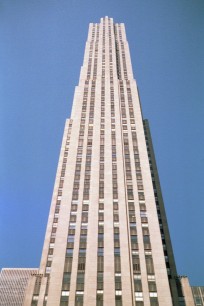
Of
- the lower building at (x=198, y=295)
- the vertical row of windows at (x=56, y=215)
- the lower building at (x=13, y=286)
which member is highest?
the lower building at (x=13, y=286)

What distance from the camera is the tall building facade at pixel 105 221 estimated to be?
43438mm

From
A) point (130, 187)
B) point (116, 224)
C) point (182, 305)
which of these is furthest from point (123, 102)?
point (182, 305)

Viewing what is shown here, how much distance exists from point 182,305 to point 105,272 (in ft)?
43.5

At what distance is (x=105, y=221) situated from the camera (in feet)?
173

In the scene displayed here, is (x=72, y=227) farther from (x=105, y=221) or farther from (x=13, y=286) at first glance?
(x=13, y=286)

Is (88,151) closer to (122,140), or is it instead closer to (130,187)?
(122,140)

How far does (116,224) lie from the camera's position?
2069 inches

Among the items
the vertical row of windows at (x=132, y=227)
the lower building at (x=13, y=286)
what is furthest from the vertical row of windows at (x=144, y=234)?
the lower building at (x=13, y=286)

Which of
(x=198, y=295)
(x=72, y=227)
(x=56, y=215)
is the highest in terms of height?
(x=56, y=215)

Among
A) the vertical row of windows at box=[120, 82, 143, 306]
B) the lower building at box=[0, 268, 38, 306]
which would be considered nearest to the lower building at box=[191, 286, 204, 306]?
the vertical row of windows at box=[120, 82, 143, 306]

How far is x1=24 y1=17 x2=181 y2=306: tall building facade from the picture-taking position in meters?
43.4

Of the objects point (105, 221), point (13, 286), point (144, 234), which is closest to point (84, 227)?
point (105, 221)

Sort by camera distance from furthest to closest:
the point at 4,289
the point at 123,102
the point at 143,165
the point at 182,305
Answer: the point at 4,289 < the point at 123,102 < the point at 143,165 < the point at 182,305

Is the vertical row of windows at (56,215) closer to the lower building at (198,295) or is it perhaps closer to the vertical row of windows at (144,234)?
the vertical row of windows at (144,234)
